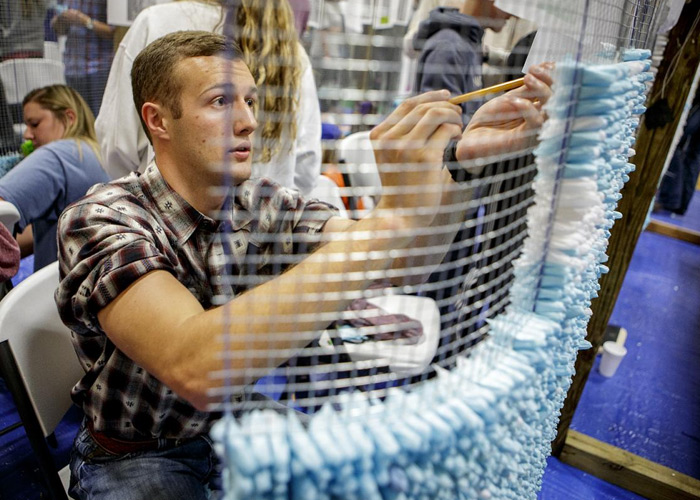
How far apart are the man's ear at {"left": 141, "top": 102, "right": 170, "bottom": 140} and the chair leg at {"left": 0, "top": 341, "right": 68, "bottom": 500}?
42 cm

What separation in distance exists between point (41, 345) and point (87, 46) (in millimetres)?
2261

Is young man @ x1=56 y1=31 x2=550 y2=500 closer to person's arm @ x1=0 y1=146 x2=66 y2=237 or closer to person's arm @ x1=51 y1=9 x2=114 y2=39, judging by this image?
person's arm @ x1=0 y1=146 x2=66 y2=237

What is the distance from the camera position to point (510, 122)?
0.56 meters

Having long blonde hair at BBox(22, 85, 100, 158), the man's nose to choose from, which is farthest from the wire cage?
long blonde hair at BBox(22, 85, 100, 158)

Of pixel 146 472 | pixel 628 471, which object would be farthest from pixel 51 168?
pixel 628 471

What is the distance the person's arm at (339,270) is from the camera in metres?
0.40

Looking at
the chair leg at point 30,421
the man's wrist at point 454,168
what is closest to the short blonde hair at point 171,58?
the man's wrist at point 454,168

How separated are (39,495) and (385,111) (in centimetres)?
140

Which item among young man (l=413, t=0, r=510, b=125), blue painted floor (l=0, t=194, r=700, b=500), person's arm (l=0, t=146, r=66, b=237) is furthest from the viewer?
person's arm (l=0, t=146, r=66, b=237)

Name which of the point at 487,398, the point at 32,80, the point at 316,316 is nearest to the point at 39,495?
the point at 316,316

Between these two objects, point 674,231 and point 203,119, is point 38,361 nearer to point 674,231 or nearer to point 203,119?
point 203,119

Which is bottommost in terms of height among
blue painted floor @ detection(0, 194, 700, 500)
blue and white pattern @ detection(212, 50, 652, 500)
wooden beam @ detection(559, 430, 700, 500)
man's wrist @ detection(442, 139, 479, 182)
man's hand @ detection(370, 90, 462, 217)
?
blue painted floor @ detection(0, 194, 700, 500)

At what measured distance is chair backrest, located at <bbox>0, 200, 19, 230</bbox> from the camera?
1310 mm

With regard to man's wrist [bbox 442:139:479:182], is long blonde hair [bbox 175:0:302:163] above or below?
above
